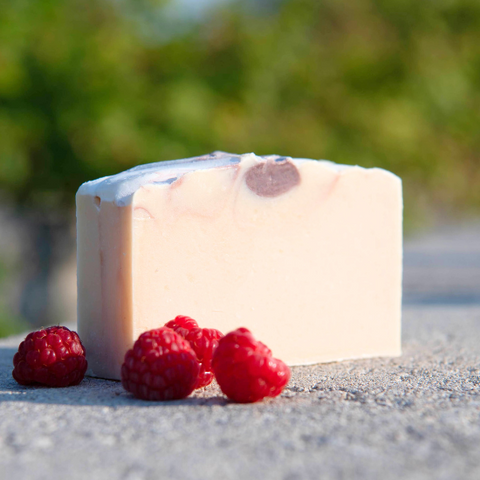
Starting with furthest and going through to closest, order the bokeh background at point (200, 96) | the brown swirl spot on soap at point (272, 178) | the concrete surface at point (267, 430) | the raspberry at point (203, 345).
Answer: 1. the bokeh background at point (200, 96)
2. the brown swirl spot on soap at point (272, 178)
3. the raspberry at point (203, 345)
4. the concrete surface at point (267, 430)

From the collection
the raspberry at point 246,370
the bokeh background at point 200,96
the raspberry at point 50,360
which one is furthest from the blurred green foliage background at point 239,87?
the raspberry at point 246,370

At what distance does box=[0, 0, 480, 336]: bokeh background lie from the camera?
5.75 meters

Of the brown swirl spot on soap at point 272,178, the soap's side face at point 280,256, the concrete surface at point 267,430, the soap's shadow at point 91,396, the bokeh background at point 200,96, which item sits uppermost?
the bokeh background at point 200,96

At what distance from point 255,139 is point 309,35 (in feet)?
12.7

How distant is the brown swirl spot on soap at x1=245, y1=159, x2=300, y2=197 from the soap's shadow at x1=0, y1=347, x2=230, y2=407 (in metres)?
0.59

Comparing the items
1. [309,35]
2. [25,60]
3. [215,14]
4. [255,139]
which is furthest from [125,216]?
[309,35]

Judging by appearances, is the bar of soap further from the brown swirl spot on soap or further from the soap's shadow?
the soap's shadow

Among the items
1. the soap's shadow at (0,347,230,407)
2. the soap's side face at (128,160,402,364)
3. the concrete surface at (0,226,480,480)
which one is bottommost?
the soap's shadow at (0,347,230,407)

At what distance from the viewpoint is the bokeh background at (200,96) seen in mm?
5746

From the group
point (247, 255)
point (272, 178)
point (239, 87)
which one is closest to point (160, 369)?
point (247, 255)

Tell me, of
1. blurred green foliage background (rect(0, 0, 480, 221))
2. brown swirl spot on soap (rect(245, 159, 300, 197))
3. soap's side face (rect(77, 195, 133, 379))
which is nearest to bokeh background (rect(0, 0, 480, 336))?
blurred green foliage background (rect(0, 0, 480, 221))

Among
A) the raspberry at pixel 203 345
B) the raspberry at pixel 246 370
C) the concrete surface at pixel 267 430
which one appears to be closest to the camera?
the concrete surface at pixel 267 430

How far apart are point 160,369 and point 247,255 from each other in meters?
0.53

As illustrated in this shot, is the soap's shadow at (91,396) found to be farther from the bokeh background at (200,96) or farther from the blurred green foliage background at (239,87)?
the blurred green foliage background at (239,87)
